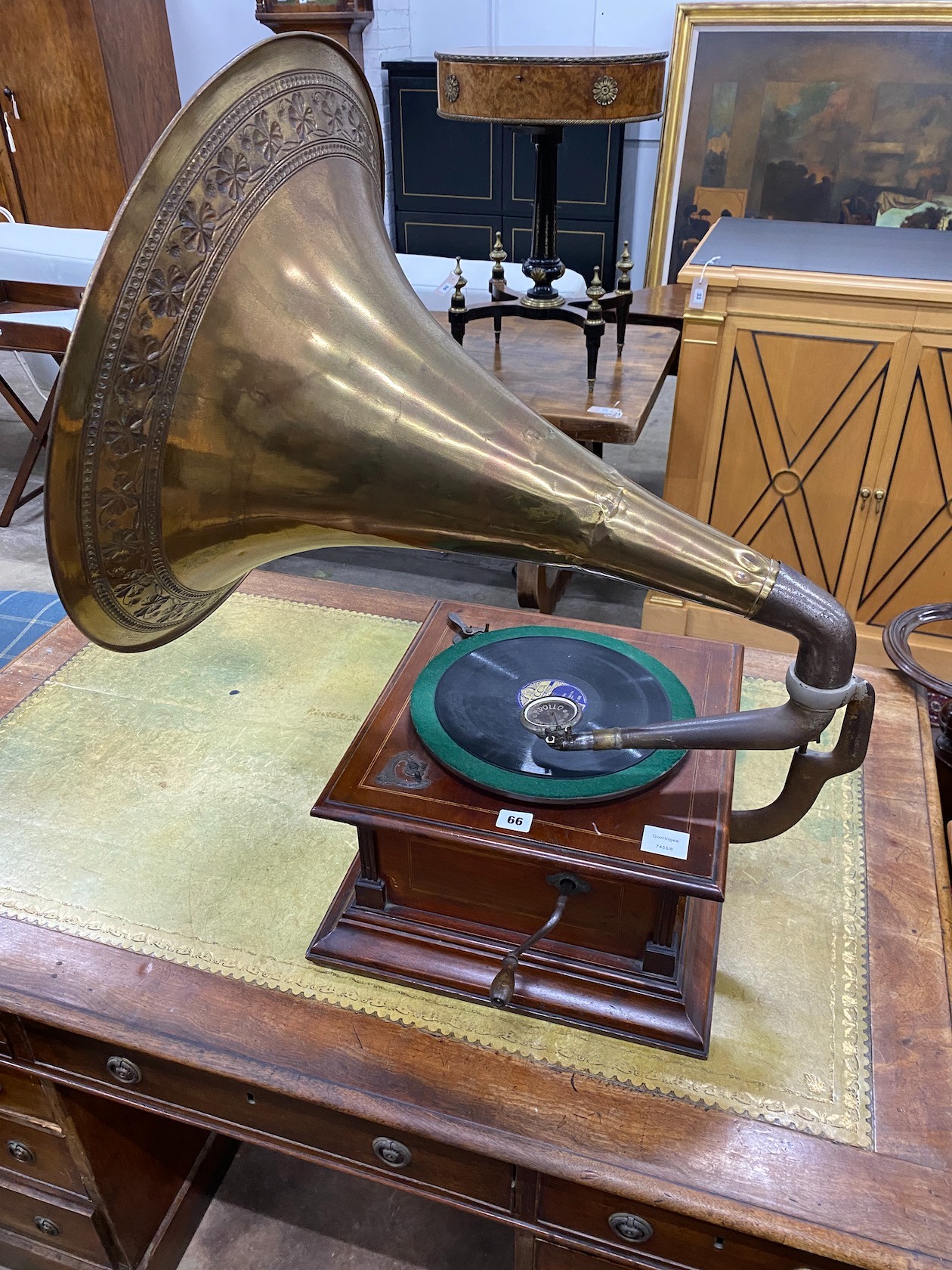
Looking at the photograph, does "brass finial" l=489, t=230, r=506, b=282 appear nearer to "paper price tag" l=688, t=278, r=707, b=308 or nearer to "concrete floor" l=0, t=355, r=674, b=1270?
"paper price tag" l=688, t=278, r=707, b=308

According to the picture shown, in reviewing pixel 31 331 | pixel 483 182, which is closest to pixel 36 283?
pixel 31 331

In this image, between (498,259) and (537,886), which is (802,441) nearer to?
(498,259)

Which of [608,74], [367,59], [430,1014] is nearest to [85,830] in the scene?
[430,1014]

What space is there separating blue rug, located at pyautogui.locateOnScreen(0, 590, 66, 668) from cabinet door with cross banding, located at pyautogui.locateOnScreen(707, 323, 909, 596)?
6.10 feet

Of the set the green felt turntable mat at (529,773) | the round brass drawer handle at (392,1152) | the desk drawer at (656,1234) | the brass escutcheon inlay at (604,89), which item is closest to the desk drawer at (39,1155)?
the round brass drawer handle at (392,1152)

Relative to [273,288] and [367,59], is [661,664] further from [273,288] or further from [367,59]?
[367,59]

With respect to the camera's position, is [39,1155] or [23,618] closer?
[39,1155]

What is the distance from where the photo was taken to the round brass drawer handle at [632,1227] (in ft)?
3.50

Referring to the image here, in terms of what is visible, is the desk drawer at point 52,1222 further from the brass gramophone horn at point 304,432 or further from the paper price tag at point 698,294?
the paper price tag at point 698,294

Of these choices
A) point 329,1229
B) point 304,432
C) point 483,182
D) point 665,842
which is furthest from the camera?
point 483,182

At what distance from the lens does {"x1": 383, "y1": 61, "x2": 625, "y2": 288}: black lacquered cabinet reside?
17.0 feet

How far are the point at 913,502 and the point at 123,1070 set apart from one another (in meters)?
2.39

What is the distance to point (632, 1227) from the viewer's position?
42.4 inches

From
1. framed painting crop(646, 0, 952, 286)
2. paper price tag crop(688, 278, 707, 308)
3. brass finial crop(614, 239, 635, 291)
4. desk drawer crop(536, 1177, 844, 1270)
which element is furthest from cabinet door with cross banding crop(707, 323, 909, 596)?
framed painting crop(646, 0, 952, 286)
